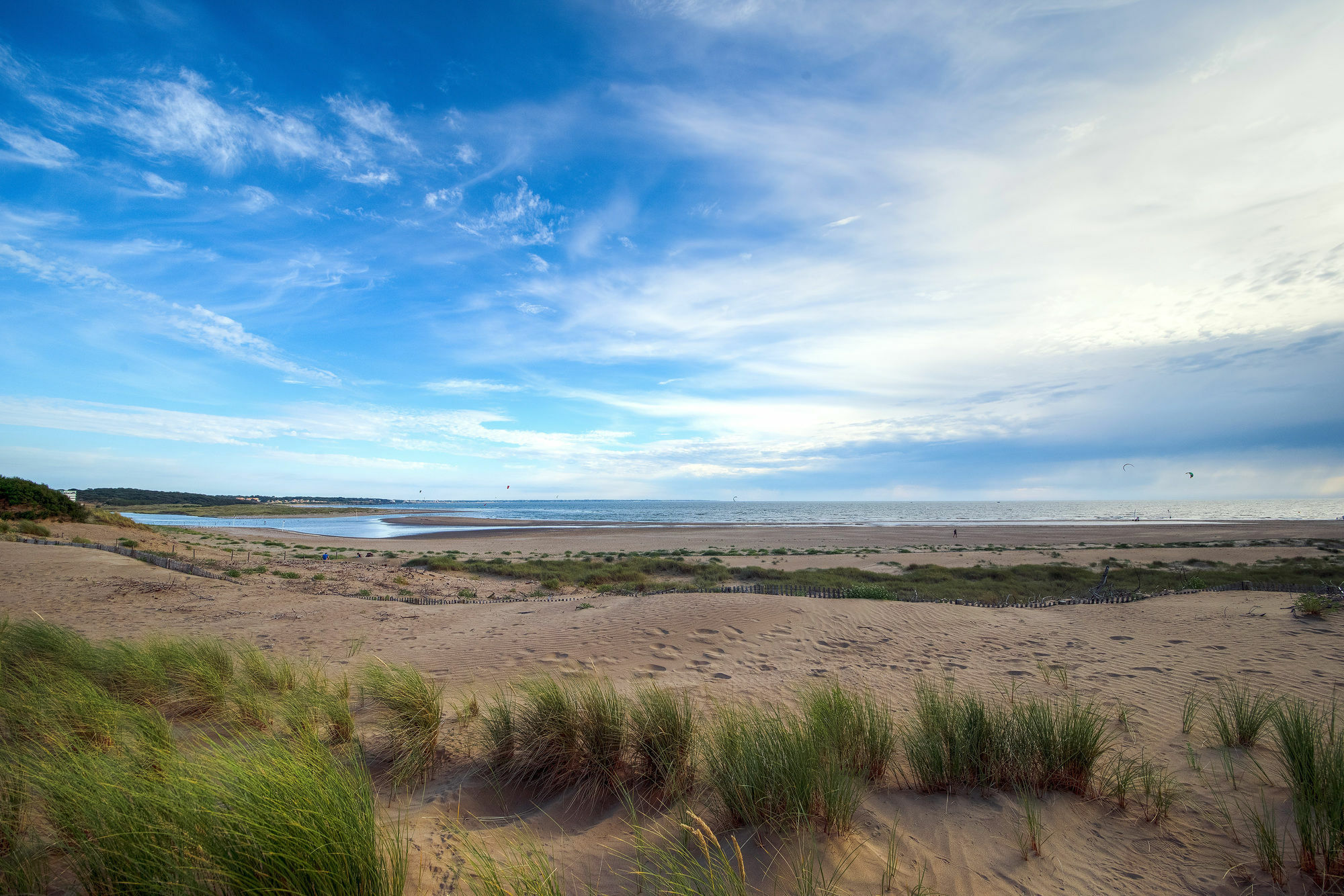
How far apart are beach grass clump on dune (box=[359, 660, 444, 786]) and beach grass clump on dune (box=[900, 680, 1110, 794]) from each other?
14.5 feet

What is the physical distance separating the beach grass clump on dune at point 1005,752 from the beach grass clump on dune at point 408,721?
441 centimetres

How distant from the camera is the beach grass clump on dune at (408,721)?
497cm

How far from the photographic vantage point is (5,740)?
4.21m

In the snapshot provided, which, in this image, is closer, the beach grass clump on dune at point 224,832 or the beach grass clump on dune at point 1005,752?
the beach grass clump on dune at point 224,832

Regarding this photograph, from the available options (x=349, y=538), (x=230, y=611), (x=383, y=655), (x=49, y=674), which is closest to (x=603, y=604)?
(x=383, y=655)

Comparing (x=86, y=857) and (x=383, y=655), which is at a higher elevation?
(x=86, y=857)

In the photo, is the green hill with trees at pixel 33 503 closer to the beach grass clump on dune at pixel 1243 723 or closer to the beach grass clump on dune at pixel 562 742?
the beach grass clump on dune at pixel 562 742

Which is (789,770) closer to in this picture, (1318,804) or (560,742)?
(560,742)

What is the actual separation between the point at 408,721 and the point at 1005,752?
5.54m

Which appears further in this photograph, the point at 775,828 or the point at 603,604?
the point at 603,604

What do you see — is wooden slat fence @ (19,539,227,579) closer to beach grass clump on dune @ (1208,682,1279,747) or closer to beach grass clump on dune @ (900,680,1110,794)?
beach grass clump on dune @ (900,680,1110,794)

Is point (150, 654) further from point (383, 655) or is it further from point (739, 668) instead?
point (739, 668)

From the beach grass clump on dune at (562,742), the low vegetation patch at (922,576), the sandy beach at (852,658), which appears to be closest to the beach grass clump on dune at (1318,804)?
the sandy beach at (852,658)

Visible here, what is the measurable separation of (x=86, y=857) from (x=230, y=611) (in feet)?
45.4
